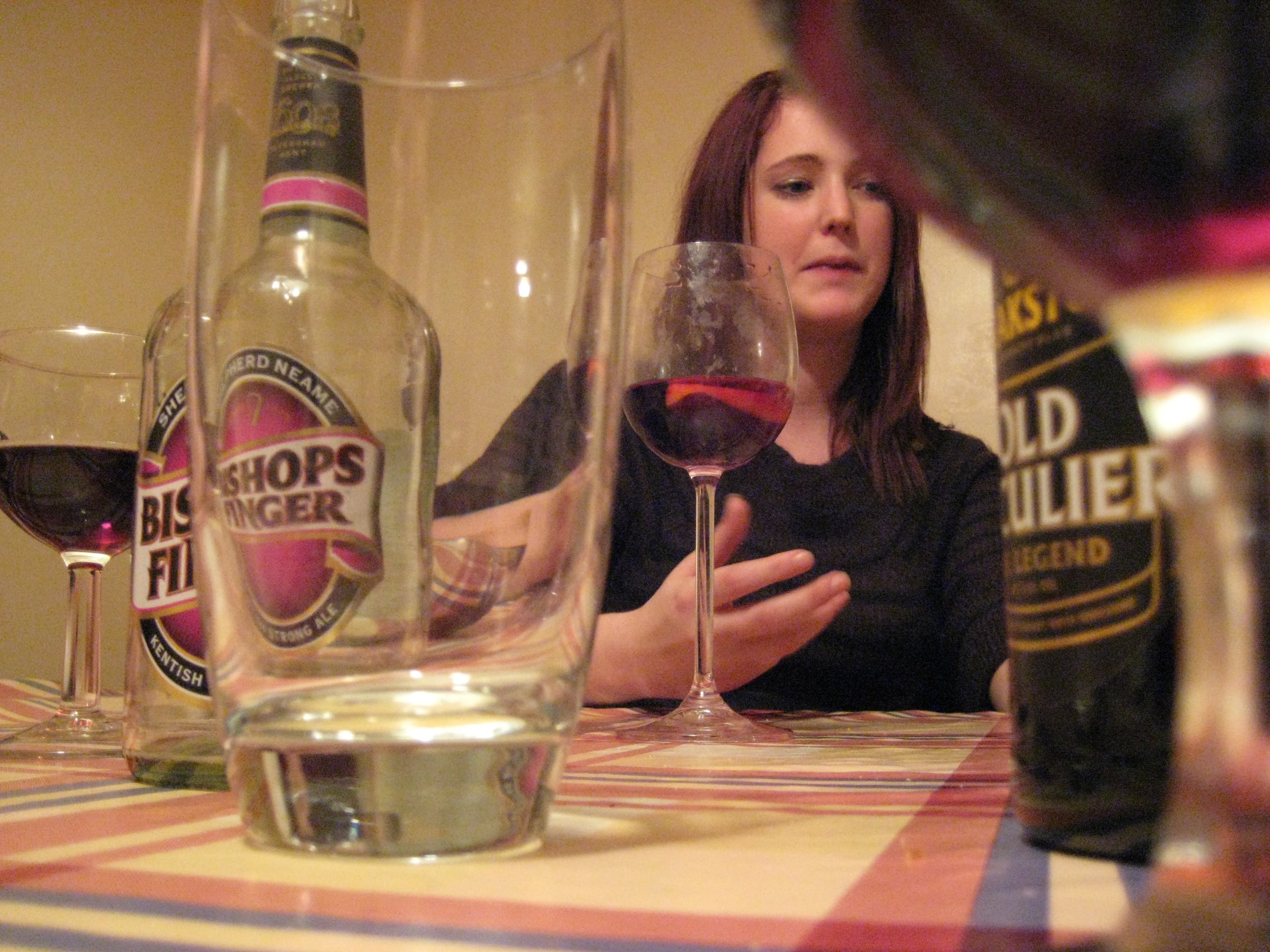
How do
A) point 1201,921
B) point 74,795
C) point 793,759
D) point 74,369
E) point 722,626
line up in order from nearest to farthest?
point 1201,921 < point 74,795 < point 793,759 < point 74,369 < point 722,626

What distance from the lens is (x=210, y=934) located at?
7.5 inches

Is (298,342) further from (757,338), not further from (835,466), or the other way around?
(835,466)

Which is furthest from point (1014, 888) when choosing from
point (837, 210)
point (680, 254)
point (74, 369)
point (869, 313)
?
point (869, 313)

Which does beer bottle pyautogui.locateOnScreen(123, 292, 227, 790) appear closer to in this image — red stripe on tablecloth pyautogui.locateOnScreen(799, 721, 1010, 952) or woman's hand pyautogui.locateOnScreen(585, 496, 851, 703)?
red stripe on tablecloth pyautogui.locateOnScreen(799, 721, 1010, 952)

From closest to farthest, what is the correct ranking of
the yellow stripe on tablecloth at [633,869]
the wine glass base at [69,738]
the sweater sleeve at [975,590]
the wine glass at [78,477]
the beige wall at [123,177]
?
the yellow stripe on tablecloth at [633,869] < the wine glass base at [69,738] < the wine glass at [78,477] < the sweater sleeve at [975,590] < the beige wall at [123,177]

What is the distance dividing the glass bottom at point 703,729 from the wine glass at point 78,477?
0.92ft

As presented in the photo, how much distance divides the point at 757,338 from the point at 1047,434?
532 millimetres

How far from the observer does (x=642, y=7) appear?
7.74ft

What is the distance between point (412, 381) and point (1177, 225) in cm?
19

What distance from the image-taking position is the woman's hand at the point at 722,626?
80 cm

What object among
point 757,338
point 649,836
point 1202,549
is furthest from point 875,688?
point 1202,549

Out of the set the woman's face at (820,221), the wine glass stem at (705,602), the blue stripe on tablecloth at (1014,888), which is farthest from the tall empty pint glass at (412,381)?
the woman's face at (820,221)

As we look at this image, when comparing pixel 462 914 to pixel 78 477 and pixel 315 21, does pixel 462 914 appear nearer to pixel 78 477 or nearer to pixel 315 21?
pixel 315 21

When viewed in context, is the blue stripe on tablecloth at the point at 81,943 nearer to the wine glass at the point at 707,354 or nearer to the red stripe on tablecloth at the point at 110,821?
the red stripe on tablecloth at the point at 110,821
